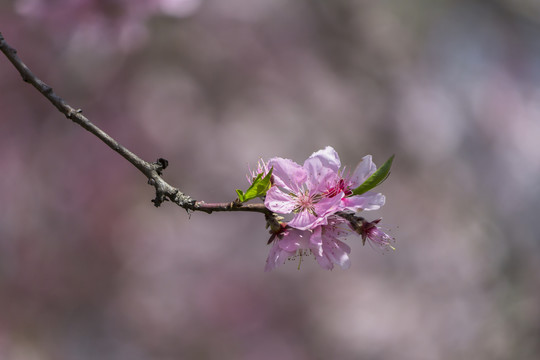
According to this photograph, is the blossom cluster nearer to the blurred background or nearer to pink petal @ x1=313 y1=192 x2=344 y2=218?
pink petal @ x1=313 y1=192 x2=344 y2=218

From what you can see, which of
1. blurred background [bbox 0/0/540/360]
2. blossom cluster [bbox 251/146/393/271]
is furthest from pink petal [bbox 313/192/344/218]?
blurred background [bbox 0/0/540/360]

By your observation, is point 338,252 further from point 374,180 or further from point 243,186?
point 243,186

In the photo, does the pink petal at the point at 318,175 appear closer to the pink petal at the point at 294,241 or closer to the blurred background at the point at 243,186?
the pink petal at the point at 294,241

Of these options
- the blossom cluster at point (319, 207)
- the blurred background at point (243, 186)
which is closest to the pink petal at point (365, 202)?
the blossom cluster at point (319, 207)

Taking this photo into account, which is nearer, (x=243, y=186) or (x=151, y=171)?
(x=151, y=171)

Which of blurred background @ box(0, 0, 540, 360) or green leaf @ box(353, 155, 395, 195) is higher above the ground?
blurred background @ box(0, 0, 540, 360)

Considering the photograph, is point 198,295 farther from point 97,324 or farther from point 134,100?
point 134,100

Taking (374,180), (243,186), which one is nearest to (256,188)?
(374,180)
